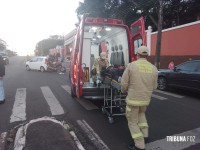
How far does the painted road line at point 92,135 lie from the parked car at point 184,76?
5414mm

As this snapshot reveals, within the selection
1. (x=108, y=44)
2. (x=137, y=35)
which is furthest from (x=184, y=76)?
(x=137, y=35)

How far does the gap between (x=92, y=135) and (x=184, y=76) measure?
245 inches

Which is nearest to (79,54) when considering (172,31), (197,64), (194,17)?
(197,64)

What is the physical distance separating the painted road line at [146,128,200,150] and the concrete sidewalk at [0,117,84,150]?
4.78 ft

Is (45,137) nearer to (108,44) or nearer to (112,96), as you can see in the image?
(112,96)

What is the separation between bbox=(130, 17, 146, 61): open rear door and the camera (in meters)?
7.03

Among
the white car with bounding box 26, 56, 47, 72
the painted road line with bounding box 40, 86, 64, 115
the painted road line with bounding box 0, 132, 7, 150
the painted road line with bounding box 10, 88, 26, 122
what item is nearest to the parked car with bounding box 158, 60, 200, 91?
the painted road line with bounding box 40, 86, 64, 115

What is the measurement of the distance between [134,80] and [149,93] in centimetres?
40

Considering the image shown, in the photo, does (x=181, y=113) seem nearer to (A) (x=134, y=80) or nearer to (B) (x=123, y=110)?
(B) (x=123, y=110)

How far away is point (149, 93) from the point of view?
460cm

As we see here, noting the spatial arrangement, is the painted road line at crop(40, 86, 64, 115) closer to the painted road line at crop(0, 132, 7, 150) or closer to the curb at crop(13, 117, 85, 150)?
the curb at crop(13, 117, 85, 150)

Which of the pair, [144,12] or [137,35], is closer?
[137,35]

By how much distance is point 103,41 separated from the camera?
10.4 m

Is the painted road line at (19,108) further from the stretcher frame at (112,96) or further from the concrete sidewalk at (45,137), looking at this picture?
the stretcher frame at (112,96)
